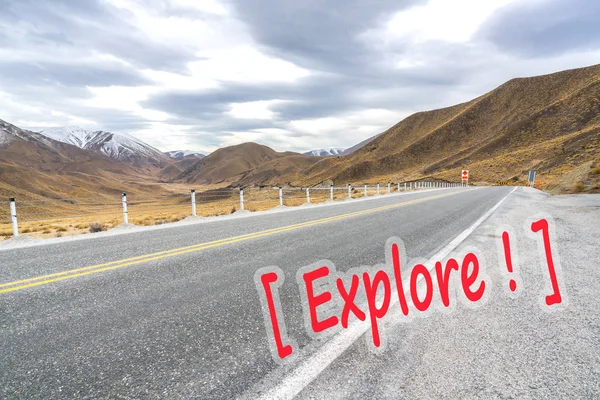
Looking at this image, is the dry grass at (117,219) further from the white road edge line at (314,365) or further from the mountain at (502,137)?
the mountain at (502,137)

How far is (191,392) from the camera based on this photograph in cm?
203

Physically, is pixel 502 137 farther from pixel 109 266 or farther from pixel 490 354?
pixel 109 266

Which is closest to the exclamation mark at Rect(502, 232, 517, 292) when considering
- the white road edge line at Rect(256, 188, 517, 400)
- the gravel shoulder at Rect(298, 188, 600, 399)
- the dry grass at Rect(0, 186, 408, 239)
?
the gravel shoulder at Rect(298, 188, 600, 399)

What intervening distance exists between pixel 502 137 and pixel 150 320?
127m

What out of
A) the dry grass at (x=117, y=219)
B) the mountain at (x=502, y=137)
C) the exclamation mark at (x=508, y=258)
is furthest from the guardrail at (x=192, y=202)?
the mountain at (x=502, y=137)

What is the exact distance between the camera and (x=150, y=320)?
121 inches

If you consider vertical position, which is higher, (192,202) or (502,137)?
(502,137)

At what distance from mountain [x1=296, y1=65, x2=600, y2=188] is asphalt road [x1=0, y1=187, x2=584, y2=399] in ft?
250

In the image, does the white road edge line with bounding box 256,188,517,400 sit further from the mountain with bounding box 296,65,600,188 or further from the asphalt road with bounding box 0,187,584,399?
the mountain with bounding box 296,65,600,188

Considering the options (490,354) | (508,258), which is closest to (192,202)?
(508,258)

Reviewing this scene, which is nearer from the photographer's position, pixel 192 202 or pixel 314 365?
pixel 314 365

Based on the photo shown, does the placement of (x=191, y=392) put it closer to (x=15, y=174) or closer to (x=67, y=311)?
(x=67, y=311)

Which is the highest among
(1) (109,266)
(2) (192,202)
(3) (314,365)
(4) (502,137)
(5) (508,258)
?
(4) (502,137)

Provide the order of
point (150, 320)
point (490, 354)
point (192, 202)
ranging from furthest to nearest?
point (192, 202)
point (150, 320)
point (490, 354)
